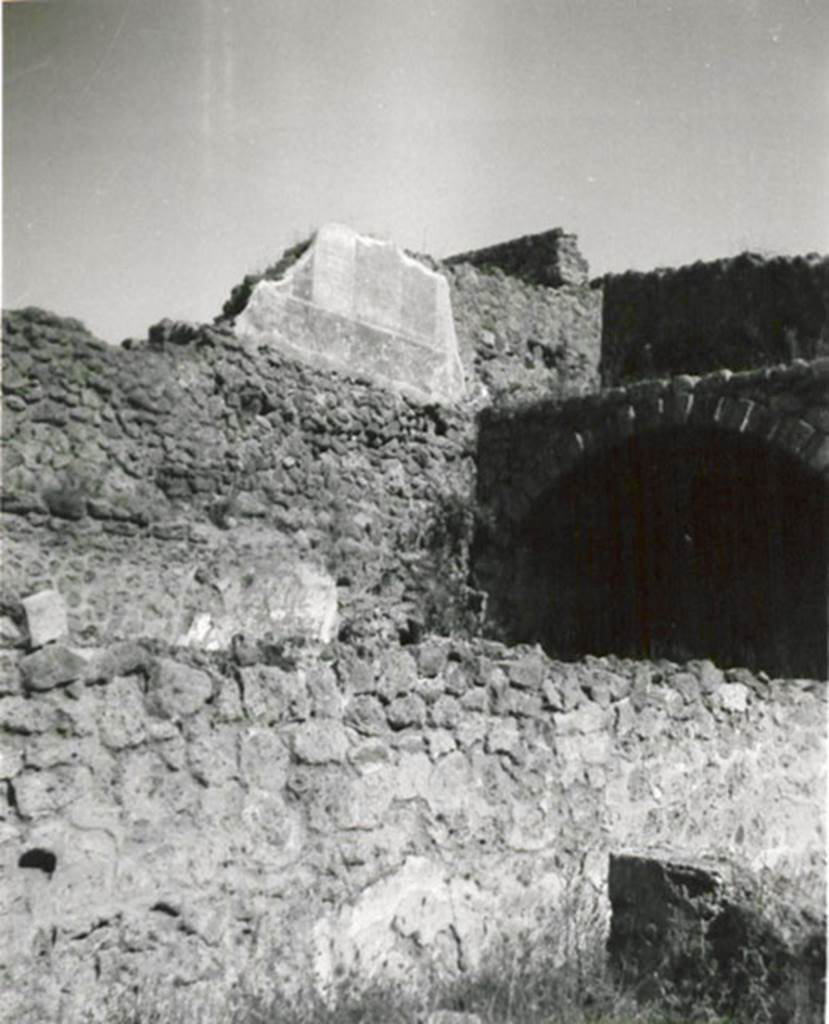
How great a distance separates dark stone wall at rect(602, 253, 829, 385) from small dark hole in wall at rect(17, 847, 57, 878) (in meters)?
10.2

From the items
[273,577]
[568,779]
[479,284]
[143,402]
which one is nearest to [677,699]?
[568,779]

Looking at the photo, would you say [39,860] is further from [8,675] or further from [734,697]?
[734,697]

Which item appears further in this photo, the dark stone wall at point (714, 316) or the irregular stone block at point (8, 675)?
the dark stone wall at point (714, 316)

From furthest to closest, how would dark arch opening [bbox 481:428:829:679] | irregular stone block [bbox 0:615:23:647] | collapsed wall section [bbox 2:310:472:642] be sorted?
Result: dark arch opening [bbox 481:428:829:679] < collapsed wall section [bbox 2:310:472:642] < irregular stone block [bbox 0:615:23:647]

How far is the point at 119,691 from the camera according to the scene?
3.51 metres

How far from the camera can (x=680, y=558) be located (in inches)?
396

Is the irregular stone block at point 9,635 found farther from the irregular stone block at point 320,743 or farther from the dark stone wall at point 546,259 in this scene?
the dark stone wall at point 546,259

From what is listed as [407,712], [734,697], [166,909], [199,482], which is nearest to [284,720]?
[407,712]

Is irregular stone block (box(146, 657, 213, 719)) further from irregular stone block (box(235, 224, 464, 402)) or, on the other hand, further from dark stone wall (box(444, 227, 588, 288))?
dark stone wall (box(444, 227, 588, 288))

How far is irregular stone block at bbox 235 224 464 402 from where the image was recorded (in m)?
9.64

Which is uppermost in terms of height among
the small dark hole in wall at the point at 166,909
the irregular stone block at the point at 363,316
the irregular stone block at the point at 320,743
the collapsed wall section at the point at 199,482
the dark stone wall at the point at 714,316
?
the dark stone wall at the point at 714,316

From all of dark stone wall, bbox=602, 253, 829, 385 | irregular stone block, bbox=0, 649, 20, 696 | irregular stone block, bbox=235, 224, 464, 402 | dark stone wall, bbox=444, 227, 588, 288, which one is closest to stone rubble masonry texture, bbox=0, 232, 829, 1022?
irregular stone block, bbox=0, 649, 20, 696

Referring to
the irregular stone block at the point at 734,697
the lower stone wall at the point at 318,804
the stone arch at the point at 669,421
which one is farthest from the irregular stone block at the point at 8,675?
the stone arch at the point at 669,421

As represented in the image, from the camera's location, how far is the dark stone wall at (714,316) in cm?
1268
